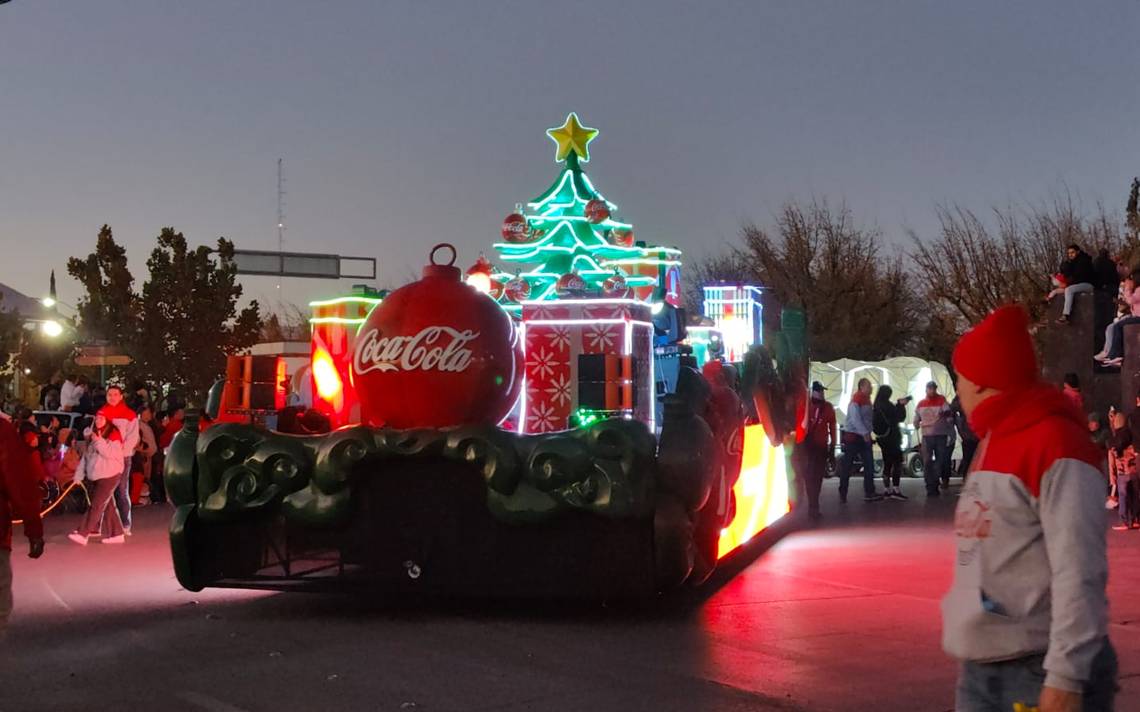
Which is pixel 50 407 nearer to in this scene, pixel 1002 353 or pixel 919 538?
pixel 919 538

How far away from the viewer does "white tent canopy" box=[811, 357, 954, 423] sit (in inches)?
1319

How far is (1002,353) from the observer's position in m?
3.97

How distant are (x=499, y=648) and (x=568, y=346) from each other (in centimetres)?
960

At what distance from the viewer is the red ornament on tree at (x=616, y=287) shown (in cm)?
1952

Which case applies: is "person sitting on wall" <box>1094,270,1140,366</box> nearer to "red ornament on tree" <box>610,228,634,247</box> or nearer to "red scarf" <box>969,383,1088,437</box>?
"red ornament on tree" <box>610,228,634,247</box>

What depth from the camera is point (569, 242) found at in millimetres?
21297

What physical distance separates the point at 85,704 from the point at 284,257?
35.3m

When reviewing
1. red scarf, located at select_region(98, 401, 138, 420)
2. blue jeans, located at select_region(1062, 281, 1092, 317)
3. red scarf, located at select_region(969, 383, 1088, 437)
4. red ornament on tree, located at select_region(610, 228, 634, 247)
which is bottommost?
red scarf, located at select_region(969, 383, 1088, 437)

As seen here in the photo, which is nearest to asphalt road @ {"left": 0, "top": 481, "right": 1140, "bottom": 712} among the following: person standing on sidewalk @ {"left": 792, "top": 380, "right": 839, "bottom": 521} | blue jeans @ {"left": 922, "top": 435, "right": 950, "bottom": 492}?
person standing on sidewalk @ {"left": 792, "top": 380, "right": 839, "bottom": 521}

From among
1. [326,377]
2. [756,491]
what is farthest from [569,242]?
[756,491]

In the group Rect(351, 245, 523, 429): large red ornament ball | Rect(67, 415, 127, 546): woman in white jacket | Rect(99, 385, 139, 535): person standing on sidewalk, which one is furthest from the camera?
Rect(99, 385, 139, 535): person standing on sidewalk

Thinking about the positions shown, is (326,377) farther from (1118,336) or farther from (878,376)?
(878,376)

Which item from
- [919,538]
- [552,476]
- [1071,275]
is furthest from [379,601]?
[1071,275]

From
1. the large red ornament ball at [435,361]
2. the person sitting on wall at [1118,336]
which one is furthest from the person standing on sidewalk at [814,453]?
the large red ornament ball at [435,361]
